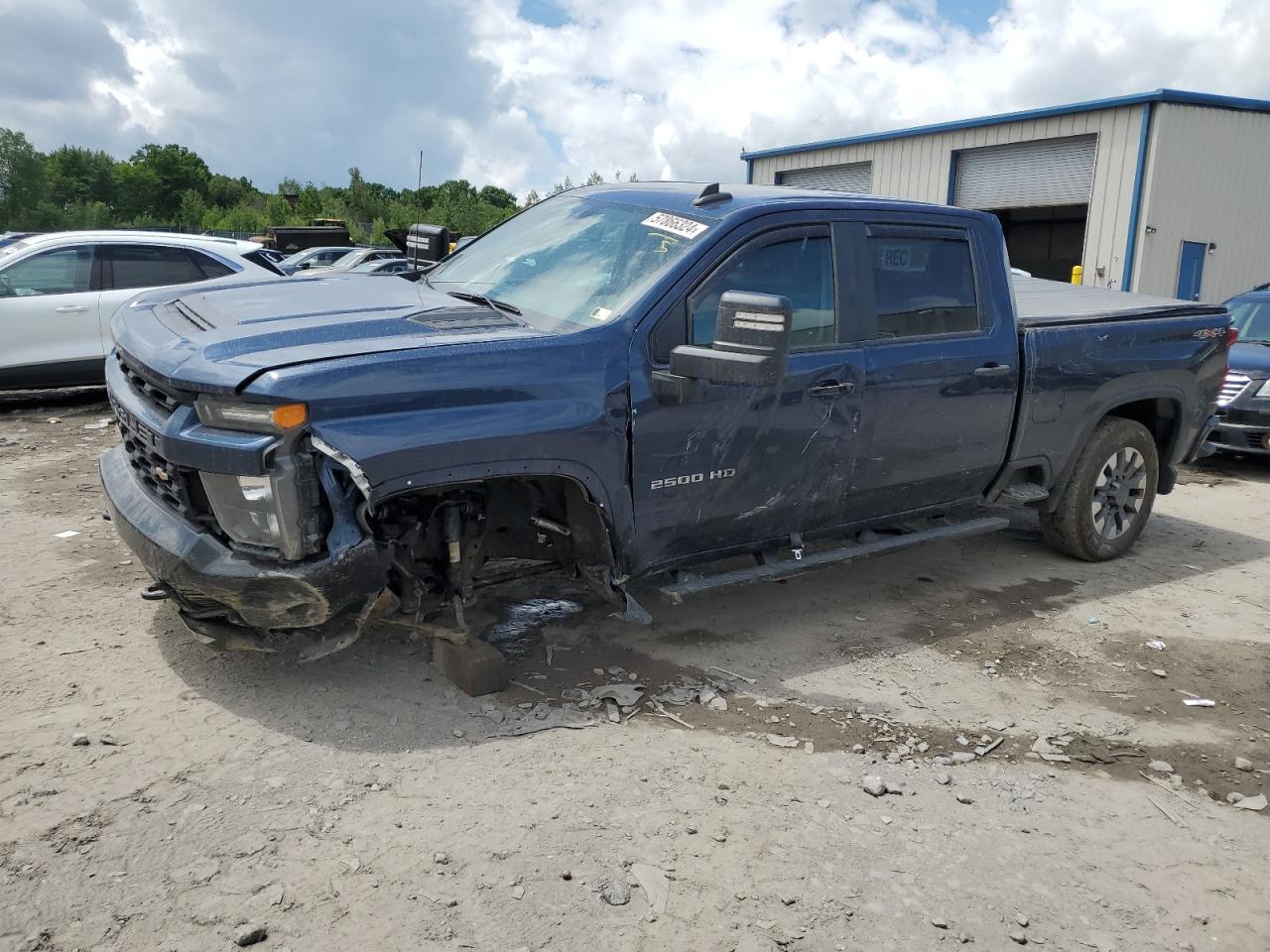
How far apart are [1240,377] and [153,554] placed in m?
8.50

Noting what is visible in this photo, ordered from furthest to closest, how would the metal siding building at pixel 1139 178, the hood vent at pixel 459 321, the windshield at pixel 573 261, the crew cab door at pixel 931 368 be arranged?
the metal siding building at pixel 1139 178
the crew cab door at pixel 931 368
the windshield at pixel 573 261
the hood vent at pixel 459 321

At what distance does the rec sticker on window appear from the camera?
4121 mm

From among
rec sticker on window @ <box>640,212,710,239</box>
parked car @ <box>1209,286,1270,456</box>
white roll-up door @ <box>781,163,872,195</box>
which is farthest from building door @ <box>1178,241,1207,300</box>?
rec sticker on window @ <box>640,212,710,239</box>

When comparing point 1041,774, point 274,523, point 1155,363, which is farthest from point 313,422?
point 1155,363

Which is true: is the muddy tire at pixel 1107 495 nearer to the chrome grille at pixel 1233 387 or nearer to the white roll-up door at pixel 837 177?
the chrome grille at pixel 1233 387

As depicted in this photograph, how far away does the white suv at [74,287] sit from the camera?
29.9 feet

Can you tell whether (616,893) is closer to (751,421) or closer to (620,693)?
(620,693)

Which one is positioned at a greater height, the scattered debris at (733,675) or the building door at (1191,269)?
the building door at (1191,269)

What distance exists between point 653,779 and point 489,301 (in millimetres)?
2092

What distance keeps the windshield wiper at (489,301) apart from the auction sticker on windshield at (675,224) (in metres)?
0.68

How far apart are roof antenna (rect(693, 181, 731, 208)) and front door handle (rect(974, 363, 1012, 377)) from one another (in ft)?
4.89

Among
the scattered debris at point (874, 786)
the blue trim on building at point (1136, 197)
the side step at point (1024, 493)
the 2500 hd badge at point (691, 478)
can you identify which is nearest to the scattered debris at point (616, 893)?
the scattered debris at point (874, 786)

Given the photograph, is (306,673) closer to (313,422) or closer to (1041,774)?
(313,422)

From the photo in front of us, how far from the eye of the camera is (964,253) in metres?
4.94
